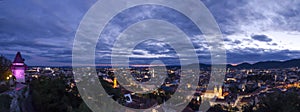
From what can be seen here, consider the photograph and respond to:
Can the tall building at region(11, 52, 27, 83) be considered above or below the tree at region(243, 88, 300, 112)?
above

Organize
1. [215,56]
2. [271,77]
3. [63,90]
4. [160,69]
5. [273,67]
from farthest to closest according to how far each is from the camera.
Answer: [273,67], [271,77], [160,69], [63,90], [215,56]

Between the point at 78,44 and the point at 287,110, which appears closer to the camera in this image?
the point at 78,44

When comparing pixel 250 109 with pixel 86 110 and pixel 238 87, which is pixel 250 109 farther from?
pixel 238 87

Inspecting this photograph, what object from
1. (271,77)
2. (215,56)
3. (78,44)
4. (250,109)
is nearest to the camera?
(78,44)

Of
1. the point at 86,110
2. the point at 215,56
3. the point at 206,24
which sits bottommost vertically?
the point at 86,110

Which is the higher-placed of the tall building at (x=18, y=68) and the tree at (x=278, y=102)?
the tall building at (x=18, y=68)

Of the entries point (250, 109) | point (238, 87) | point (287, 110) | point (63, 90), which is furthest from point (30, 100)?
point (238, 87)

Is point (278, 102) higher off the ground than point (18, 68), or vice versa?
point (18, 68)

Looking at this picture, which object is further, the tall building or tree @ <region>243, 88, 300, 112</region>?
the tall building

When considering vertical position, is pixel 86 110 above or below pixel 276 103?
above

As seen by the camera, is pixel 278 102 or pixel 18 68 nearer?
pixel 278 102

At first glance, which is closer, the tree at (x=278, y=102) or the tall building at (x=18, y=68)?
the tree at (x=278, y=102)
